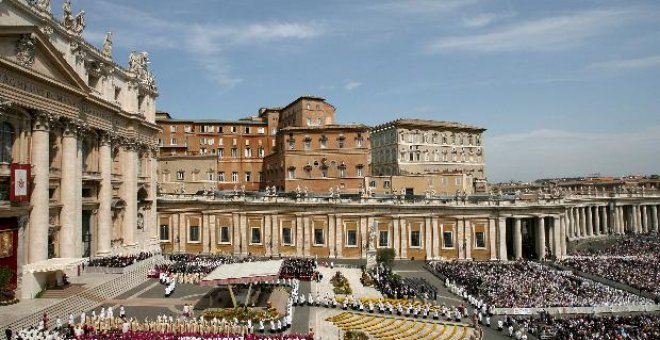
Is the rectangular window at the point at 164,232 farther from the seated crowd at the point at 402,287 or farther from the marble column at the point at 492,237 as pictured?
the marble column at the point at 492,237

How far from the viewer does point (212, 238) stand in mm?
62219

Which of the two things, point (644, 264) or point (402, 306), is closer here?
point (402, 306)

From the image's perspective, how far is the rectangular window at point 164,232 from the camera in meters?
63.4

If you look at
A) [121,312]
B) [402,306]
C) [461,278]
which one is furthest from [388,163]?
[121,312]

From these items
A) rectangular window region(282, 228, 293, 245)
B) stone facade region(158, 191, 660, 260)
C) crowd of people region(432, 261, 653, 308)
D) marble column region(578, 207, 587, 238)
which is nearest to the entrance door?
stone facade region(158, 191, 660, 260)

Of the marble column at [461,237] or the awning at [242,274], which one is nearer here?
the awning at [242,274]

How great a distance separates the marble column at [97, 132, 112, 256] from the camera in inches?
1871

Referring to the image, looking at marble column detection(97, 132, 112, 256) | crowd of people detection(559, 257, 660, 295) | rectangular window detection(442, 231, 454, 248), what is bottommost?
crowd of people detection(559, 257, 660, 295)

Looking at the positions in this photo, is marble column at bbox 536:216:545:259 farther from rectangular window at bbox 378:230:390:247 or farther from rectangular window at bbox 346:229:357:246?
rectangular window at bbox 346:229:357:246

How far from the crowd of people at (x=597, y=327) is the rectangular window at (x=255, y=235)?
113 ft

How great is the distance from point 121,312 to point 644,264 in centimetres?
5061

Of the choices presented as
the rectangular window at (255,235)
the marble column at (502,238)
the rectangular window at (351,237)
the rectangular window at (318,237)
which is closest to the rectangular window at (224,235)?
the rectangular window at (255,235)

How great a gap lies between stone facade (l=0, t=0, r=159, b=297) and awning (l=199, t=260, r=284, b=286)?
40.3 feet

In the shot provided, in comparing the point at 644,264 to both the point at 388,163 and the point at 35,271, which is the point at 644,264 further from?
the point at 35,271
